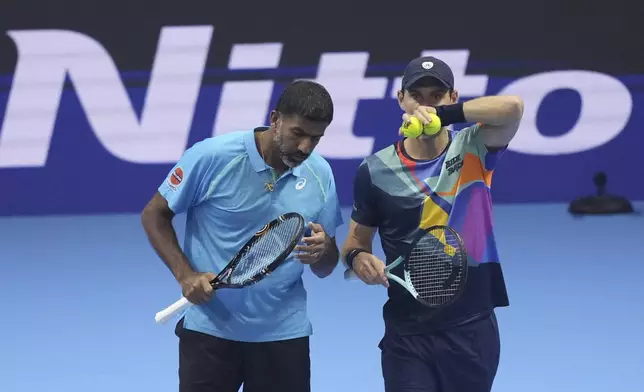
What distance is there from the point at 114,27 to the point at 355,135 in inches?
113

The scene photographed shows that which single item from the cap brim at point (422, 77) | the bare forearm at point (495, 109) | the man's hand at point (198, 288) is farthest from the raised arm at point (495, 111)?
the man's hand at point (198, 288)

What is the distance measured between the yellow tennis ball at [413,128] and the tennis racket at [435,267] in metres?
0.38

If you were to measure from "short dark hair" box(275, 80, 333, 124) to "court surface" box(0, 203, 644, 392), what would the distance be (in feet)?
9.12

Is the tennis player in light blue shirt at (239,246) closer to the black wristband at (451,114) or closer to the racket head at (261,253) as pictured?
the racket head at (261,253)

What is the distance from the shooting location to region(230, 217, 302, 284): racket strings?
3.90m

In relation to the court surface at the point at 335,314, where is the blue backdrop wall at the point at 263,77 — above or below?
above

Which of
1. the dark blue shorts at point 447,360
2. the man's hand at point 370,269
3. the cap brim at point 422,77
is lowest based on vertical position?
the dark blue shorts at point 447,360

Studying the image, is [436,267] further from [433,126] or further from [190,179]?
[190,179]

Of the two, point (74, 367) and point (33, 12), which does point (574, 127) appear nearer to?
point (33, 12)

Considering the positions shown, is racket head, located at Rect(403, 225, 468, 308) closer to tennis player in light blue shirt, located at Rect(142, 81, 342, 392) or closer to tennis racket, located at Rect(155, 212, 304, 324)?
tennis player in light blue shirt, located at Rect(142, 81, 342, 392)

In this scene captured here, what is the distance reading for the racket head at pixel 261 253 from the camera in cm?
388

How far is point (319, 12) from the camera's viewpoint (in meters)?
11.7

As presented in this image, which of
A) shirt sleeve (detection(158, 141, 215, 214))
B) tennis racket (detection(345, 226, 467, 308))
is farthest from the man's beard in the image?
tennis racket (detection(345, 226, 467, 308))

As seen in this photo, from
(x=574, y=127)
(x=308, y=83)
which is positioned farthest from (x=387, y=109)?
(x=308, y=83)
